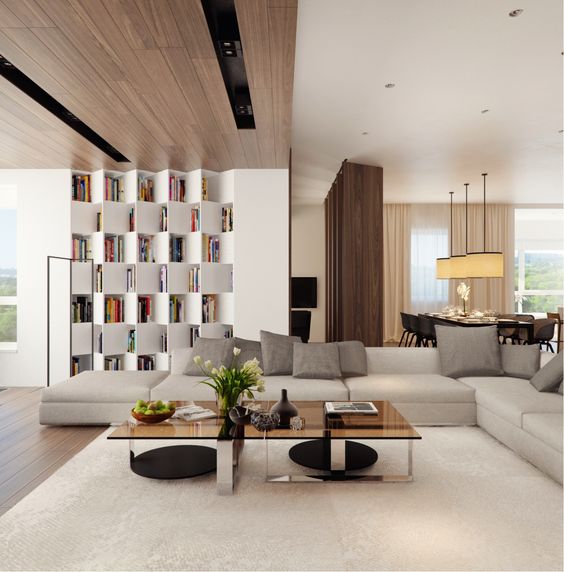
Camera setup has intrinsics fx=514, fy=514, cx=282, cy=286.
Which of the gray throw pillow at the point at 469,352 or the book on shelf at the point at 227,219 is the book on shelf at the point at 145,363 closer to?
the book on shelf at the point at 227,219

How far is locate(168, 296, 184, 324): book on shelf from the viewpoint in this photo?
6.28 meters

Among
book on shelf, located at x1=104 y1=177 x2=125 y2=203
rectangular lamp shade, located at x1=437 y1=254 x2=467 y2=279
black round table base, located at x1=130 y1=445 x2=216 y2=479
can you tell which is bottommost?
black round table base, located at x1=130 y1=445 x2=216 y2=479

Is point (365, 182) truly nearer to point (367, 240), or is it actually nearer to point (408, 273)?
point (367, 240)

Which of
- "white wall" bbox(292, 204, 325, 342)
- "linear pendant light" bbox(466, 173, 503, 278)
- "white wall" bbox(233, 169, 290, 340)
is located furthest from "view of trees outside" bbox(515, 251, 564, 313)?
"white wall" bbox(233, 169, 290, 340)

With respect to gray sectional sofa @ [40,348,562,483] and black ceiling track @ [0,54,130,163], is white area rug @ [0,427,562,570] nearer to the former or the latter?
gray sectional sofa @ [40,348,562,483]

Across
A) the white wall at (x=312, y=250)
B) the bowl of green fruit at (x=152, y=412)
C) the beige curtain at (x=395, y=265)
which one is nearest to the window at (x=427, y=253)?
the beige curtain at (x=395, y=265)

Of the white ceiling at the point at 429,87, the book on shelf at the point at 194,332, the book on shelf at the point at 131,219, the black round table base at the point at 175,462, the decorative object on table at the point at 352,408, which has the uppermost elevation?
the white ceiling at the point at 429,87

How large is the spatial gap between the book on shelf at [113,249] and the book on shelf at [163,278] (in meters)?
0.52

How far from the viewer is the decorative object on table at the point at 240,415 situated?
10.6 ft

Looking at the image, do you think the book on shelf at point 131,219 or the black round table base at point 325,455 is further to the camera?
the book on shelf at point 131,219

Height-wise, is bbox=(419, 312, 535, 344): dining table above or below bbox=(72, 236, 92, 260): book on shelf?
below

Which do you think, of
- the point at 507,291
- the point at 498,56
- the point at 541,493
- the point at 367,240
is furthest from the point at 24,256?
the point at 507,291

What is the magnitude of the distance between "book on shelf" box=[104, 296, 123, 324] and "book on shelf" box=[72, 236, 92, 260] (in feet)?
1.94

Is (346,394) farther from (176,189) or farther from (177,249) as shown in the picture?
(176,189)
